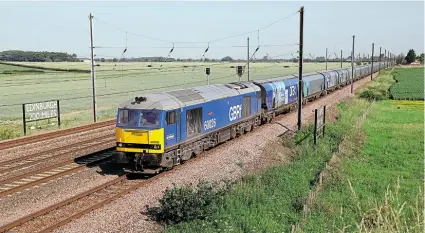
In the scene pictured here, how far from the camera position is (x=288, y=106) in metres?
37.8

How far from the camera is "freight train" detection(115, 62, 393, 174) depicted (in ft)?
58.0

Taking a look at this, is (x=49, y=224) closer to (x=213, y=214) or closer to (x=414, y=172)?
(x=213, y=214)

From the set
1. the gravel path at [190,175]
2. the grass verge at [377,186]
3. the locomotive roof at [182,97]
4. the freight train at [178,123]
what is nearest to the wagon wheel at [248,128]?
the freight train at [178,123]

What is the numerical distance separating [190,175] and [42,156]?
8.41 m

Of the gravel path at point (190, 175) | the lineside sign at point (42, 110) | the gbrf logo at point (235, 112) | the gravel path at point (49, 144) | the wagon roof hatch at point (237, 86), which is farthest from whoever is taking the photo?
the lineside sign at point (42, 110)

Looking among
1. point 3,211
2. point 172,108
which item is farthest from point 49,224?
point 172,108

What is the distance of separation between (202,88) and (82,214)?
11.4 meters

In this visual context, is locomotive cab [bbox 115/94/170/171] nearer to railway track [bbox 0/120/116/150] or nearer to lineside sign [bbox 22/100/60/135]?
railway track [bbox 0/120/116/150]

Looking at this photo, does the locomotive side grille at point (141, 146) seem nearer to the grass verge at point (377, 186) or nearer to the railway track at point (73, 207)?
the railway track at point (73, 207)

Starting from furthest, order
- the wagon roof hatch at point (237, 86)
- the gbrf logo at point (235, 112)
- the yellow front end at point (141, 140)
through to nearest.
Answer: the wagon roof hatch at point (237, 86), the gbrf logo at point (235, 112), the yellow front end at point (141, 140)

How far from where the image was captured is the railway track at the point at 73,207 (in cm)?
1261

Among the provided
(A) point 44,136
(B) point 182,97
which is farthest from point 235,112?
(A) point 44,136

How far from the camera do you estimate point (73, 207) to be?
14344 millimetres

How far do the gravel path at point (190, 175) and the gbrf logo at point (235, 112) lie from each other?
1319 mm
